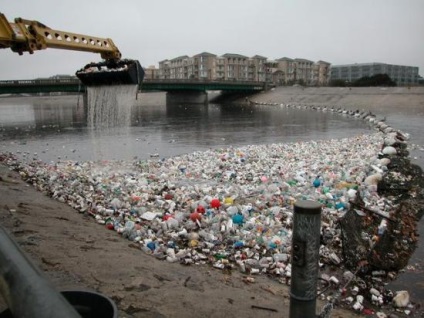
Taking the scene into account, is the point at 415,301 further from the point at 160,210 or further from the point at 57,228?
the point at 57,228

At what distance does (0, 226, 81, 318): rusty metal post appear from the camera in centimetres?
127

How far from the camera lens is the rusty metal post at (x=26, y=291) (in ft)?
4.17

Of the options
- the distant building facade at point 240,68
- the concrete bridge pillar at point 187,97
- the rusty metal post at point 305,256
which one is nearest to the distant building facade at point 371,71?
the distant building facade at point 240,68

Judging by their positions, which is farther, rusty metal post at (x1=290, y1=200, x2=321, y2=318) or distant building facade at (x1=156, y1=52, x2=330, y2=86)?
distant building facade at (x1=156, y1=52, x2=330, y2=86)

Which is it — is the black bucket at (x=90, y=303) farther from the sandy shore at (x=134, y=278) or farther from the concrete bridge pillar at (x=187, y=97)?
the concrete bridge pillar at (x=187, y=97)

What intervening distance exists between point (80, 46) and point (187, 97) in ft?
189

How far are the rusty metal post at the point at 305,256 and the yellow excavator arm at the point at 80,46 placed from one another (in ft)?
25.5

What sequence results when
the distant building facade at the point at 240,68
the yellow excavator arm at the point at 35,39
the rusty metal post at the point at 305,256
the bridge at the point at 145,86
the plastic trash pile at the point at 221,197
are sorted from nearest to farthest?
the rusty metal post at the point at 305,256 → the plastic trash pile at the point at 221,197 → the yellow excavator arm at the point at 35,39 → the bridge at the point at 145,86 → the distant building facade at the point at 240,68

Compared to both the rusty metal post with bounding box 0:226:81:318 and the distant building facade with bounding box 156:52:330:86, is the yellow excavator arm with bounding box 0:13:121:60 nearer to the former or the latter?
the rusty metal post with bounding box 0:226:81:318

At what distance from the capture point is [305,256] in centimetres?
271

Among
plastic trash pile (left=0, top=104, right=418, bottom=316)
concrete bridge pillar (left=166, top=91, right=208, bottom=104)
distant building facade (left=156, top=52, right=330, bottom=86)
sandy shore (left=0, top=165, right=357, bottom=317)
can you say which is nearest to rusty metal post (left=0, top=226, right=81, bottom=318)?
sandy shore (left=0, top=165, right=357, bottom=317)

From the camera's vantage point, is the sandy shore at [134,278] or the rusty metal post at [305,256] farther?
the sandy shore at [134,278]

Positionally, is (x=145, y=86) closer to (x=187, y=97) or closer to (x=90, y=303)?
(x=187, y=97)

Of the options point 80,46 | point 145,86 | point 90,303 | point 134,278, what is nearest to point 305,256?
point 90,303
